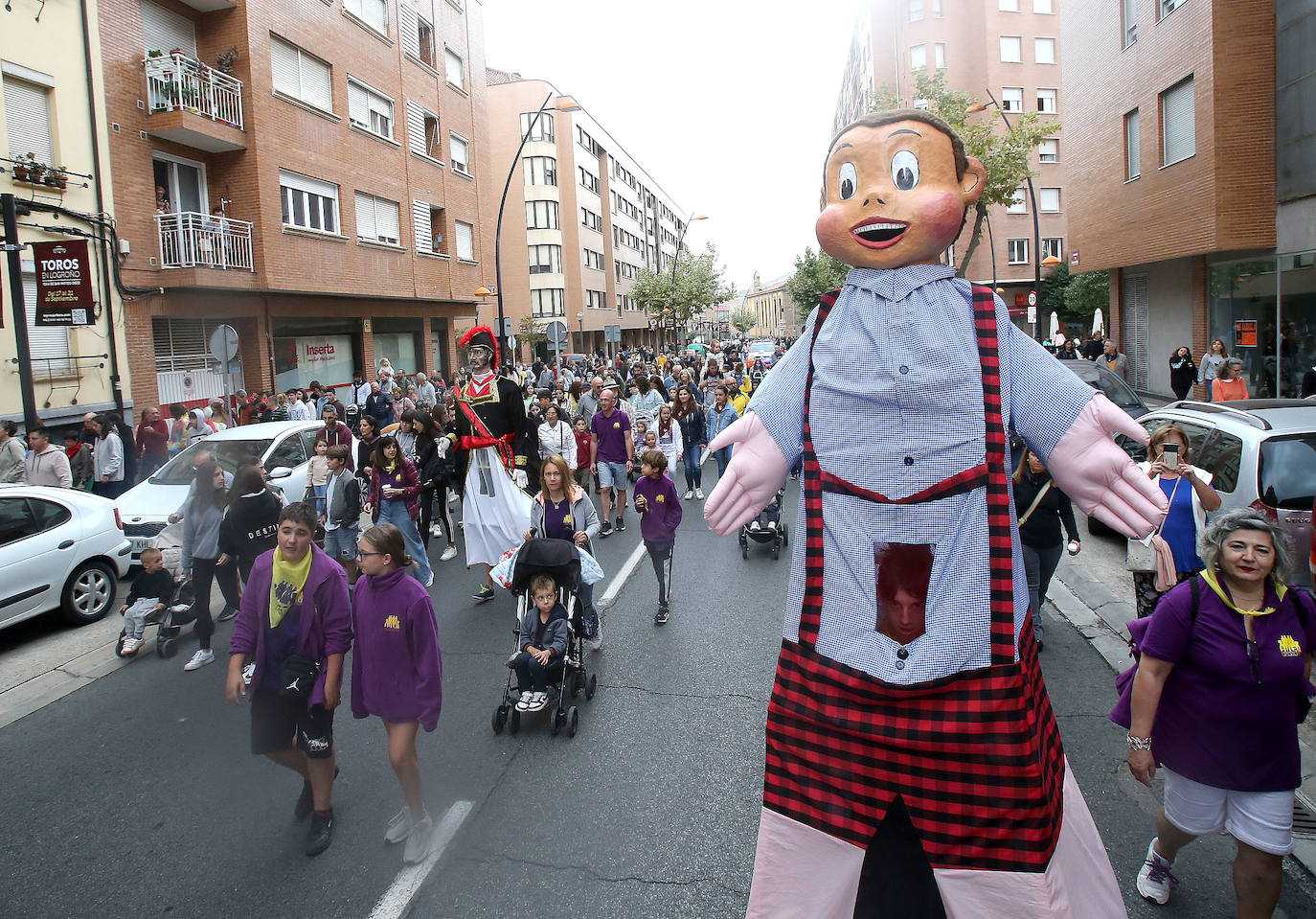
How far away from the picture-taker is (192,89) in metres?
17.7

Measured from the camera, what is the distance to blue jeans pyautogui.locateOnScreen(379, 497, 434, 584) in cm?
889

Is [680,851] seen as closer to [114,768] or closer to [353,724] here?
[353,724]

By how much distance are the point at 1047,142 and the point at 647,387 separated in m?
37.1

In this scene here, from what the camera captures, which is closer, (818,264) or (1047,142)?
(1047,142)

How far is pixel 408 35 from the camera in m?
25.8

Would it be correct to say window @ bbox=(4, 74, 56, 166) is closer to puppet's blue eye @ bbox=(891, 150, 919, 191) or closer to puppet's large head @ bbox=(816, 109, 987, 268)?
puppet's large head @ bbox=(816, 109, 987, 268)

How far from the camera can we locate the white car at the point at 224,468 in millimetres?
9547

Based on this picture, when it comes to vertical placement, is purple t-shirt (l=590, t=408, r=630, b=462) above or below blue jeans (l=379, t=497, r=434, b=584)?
above

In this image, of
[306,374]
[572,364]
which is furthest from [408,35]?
[572,364]

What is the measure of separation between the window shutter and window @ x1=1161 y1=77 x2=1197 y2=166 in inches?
729

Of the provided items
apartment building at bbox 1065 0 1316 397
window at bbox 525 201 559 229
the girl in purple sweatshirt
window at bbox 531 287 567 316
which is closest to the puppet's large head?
the girl in purple sweatshirt

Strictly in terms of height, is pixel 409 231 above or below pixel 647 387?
above

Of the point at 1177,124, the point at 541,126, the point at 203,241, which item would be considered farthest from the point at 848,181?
the point at 541,126

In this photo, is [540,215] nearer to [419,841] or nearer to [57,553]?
[57,553]
